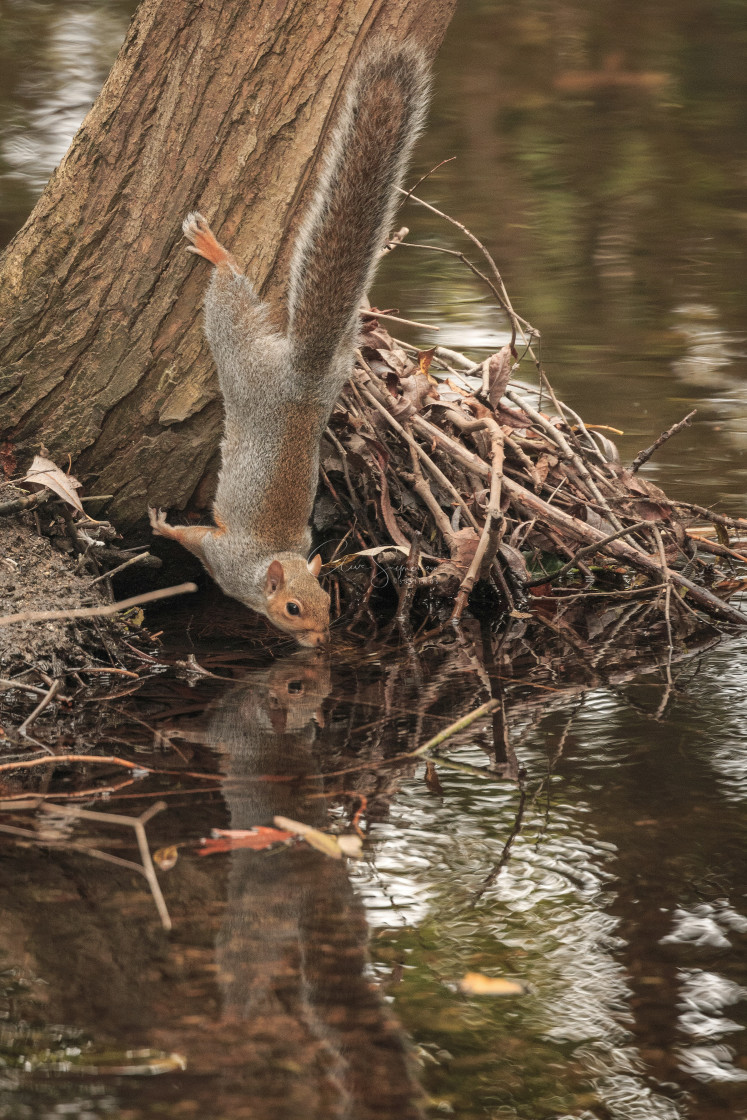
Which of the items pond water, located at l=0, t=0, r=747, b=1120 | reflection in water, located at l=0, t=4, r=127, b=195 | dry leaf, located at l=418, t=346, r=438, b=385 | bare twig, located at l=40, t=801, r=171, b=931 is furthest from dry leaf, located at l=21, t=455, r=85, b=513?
reflection in water, located at l=0, t=4, r=127, b=195

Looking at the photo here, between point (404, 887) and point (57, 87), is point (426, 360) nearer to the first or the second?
point (404, 887)

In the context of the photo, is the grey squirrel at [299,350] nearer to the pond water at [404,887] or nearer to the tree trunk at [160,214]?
the tree trunk at [160,214]

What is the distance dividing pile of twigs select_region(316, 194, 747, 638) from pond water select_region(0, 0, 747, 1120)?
22cm

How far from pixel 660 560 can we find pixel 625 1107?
222cm

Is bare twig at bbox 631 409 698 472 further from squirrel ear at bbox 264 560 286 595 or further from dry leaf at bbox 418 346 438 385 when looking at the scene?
squirrel ear at bbox 264 560 286 595

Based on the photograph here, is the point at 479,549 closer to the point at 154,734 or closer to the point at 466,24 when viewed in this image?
the point at 154,734

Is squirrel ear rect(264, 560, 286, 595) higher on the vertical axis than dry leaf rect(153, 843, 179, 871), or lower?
lower

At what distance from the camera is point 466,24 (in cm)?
1208

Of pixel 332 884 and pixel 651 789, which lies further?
pixel 651 789

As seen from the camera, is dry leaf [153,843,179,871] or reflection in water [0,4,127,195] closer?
dry leaf [153,843,179,871]

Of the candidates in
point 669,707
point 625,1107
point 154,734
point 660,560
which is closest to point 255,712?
point 154,734

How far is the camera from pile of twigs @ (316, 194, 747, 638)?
13.6ft

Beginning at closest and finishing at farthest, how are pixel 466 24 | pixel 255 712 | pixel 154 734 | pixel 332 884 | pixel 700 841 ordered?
pixel 332 884, pixel 700 841, pixel 154 734, pixel 255 712, pixel 466 24

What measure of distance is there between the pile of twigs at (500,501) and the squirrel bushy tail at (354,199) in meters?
0.47
